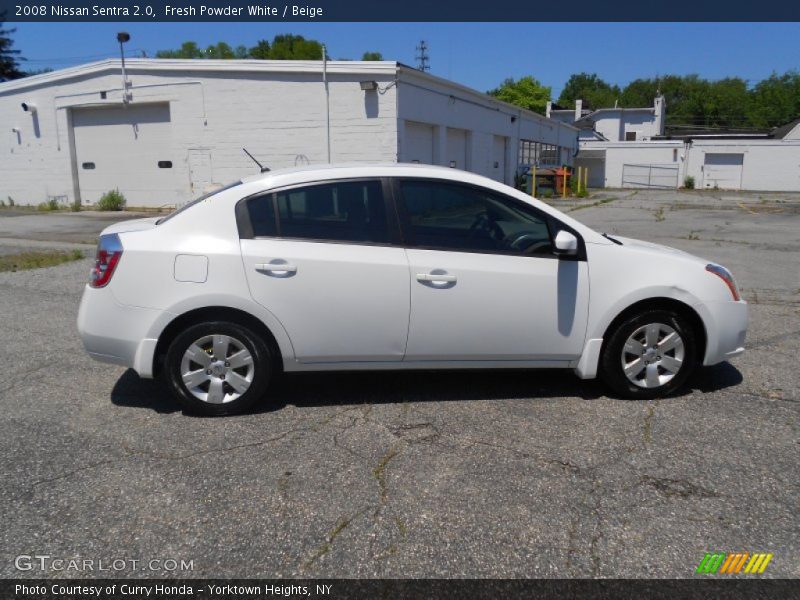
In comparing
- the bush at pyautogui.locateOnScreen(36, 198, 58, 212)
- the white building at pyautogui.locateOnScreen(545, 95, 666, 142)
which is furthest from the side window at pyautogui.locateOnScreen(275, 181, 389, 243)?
the white building at pyautogui.locateOnScreen(545, 95, 666, 142)

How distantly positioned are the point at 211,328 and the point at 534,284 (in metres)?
2.18

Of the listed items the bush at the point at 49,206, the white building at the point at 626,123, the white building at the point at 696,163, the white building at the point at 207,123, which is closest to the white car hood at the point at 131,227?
the white building at the point at 207,123

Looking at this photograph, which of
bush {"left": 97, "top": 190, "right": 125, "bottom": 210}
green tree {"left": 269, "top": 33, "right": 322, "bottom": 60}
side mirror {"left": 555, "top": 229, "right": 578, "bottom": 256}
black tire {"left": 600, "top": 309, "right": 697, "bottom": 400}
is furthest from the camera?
green tree {"left": 269, "top": 33, "right": 322, "bottom": 60}

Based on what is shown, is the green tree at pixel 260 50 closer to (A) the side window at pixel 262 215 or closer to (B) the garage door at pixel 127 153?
(B) the garage door at pixel 127 153

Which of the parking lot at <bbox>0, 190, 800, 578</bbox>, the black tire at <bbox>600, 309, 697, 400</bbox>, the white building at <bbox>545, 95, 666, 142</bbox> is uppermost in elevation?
the white building at <bbox>545, 95, 666, 142</bbox>

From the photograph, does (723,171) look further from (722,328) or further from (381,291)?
(381,291)

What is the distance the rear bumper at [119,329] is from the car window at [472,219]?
6.11 feet

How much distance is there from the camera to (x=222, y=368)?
4.30 meters

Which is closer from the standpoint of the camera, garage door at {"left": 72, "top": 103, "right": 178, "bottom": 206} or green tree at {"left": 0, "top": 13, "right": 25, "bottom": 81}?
garage door at {"left": 72, "top": 103, "right": 178, "bottom": 206}

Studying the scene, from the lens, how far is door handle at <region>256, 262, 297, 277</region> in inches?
166

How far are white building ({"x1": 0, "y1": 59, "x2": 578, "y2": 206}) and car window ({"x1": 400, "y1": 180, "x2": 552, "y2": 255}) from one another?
14.7 m

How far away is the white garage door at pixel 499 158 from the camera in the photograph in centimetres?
2896

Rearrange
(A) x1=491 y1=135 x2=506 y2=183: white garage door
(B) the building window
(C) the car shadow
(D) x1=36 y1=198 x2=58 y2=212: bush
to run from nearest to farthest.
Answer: (C) the car shadow
(D) x1=36 y1=198 x2=58 y2=212: bush
(A) x1=491 y1=135 x2=506 y2=183: white garage door
(B) the building window

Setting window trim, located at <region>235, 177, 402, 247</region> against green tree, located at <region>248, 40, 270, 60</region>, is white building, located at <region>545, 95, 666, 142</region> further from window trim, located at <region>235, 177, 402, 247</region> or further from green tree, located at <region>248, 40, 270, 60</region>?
window trim, located at <region>235, 177, 402, 247</region>
